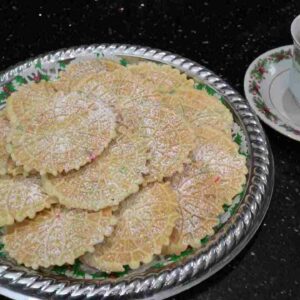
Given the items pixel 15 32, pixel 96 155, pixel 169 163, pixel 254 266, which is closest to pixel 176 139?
pixel 169 163

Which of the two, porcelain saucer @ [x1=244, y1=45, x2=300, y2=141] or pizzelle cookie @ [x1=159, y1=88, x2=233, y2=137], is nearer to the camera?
pizzelle cookie @ [x1=159, y1=88, x2=233, y2=137]

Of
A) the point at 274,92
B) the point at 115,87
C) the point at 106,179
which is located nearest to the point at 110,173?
the point at 106,179

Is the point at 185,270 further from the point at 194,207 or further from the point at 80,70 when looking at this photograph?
the point at 80,70

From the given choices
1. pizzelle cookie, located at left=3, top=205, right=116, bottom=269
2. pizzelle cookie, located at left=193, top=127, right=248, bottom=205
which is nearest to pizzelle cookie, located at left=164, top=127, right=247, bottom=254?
pizzelle cookie, located at left=193, top=127, right=248, bottom=205

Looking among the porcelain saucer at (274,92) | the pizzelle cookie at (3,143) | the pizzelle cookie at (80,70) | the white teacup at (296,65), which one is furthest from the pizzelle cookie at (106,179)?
the white teacup at (296,65)

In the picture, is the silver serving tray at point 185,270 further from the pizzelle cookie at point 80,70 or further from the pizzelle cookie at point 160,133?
the pizzelle cookie at point 80,70

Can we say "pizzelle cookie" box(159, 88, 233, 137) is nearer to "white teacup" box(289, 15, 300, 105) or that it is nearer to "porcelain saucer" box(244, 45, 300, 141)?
"porcelain saucer" box(244, 45, 300, 141)

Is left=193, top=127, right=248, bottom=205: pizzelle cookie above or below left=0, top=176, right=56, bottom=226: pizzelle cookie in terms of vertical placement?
below
